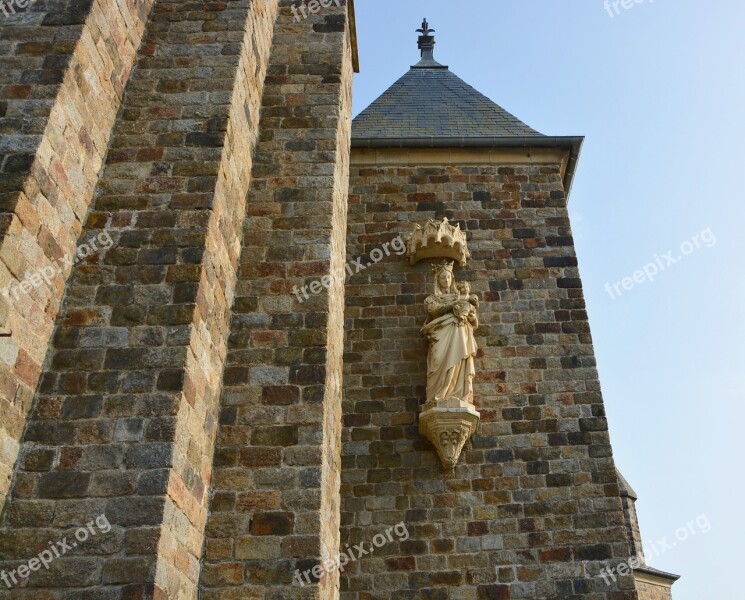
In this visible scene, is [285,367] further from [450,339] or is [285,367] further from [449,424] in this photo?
[450,339]

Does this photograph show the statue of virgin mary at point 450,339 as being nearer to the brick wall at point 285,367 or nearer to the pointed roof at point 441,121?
the brick wall at point 285,367

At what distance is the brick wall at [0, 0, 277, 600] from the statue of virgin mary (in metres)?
2.90

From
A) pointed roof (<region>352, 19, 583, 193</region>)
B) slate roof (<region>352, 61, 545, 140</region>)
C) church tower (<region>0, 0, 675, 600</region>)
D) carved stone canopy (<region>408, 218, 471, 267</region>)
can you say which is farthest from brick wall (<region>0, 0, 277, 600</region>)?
slate roof (<region>352, 61, 545, 140</region>)

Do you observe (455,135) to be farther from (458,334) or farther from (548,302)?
(458,334)

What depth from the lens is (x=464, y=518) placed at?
711 cm

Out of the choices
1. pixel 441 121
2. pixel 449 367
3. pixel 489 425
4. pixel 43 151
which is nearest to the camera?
pixel 43 151

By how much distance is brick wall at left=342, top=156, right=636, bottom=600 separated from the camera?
22.5 feet

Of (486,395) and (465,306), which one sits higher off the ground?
(465,306)

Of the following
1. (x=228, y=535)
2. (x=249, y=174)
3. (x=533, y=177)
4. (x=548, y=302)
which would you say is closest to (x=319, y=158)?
(x=249, y=174)

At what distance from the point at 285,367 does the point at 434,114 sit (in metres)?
7.05

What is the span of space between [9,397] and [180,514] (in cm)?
110

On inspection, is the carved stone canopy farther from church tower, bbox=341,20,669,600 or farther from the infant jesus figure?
the infant jesus figure

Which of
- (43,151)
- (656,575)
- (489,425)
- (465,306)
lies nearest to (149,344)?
(43,151)

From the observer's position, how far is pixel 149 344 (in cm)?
421
